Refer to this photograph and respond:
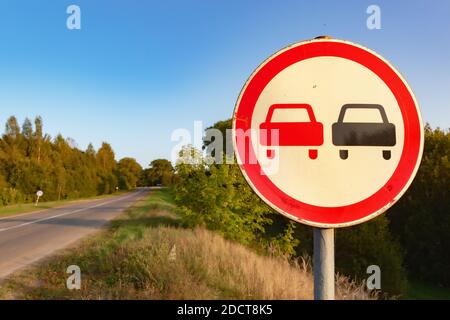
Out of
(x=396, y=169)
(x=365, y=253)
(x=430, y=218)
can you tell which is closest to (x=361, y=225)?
(x=365, y=253)

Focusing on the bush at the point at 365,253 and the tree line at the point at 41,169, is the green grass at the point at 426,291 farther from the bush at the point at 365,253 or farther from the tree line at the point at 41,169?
the tree line at the point at 41,169

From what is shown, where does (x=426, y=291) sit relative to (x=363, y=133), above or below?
below

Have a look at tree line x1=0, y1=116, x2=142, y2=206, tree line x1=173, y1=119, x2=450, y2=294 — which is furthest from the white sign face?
tree line x1=0, y1=116, x2=142, y2=206

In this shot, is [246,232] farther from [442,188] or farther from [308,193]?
[442,188]

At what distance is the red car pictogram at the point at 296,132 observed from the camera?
1.21 meters

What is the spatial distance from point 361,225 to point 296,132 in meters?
19.5

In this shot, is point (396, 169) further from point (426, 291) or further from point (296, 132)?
point (426, 291)

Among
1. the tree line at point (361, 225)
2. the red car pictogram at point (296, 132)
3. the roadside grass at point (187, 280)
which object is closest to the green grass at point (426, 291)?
the tree line at point (361, 225)

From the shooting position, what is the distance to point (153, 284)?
4.48m

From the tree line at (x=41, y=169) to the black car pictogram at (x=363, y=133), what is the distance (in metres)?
46.4

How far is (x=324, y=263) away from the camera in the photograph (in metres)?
1.20

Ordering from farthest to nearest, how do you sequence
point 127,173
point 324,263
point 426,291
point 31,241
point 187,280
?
point 127,173 < point 426,291 < point 31,241 < point 187,280 < point 324,263

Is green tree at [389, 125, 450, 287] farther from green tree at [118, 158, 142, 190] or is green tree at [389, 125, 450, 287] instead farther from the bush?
green tree at [118, 158, 142, 190]
